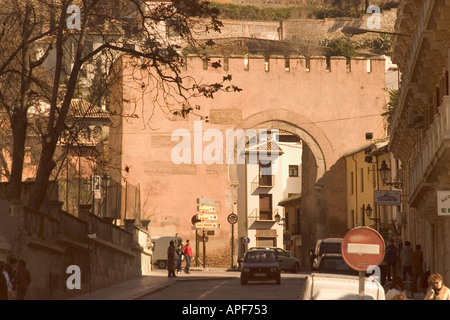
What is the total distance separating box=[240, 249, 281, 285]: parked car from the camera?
33.6 metres

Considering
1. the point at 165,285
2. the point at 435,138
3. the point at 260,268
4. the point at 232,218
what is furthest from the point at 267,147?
the point at 435,138

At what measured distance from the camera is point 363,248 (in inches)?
552

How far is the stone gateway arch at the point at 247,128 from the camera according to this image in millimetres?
55250

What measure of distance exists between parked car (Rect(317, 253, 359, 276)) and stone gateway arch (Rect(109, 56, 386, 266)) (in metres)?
26.2

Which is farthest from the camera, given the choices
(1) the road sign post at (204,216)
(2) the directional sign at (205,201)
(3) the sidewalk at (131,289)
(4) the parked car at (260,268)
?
(2) the directional sign at (205,201)

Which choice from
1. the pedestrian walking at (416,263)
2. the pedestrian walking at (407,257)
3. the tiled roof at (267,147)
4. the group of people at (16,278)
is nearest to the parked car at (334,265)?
the pedestrian walking at (416,263)

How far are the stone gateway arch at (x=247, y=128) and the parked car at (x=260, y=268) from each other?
66.7ft

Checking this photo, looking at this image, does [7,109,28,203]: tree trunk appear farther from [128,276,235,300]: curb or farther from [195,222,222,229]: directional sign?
[195,222,222,229]: directional sign

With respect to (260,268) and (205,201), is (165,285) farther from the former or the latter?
(205,201)

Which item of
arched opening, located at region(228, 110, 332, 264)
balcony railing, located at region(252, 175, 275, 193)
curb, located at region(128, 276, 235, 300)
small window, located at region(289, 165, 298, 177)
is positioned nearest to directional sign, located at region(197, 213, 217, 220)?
curb, located at region(128, 276, 235, 300)

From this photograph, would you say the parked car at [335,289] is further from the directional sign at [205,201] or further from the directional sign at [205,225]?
the directional sign at [205,201]

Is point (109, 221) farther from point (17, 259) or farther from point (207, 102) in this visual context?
point (207, 102)

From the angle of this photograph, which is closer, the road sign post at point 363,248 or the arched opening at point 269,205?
the road sign post at point 363,248

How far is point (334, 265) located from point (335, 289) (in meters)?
13.5
